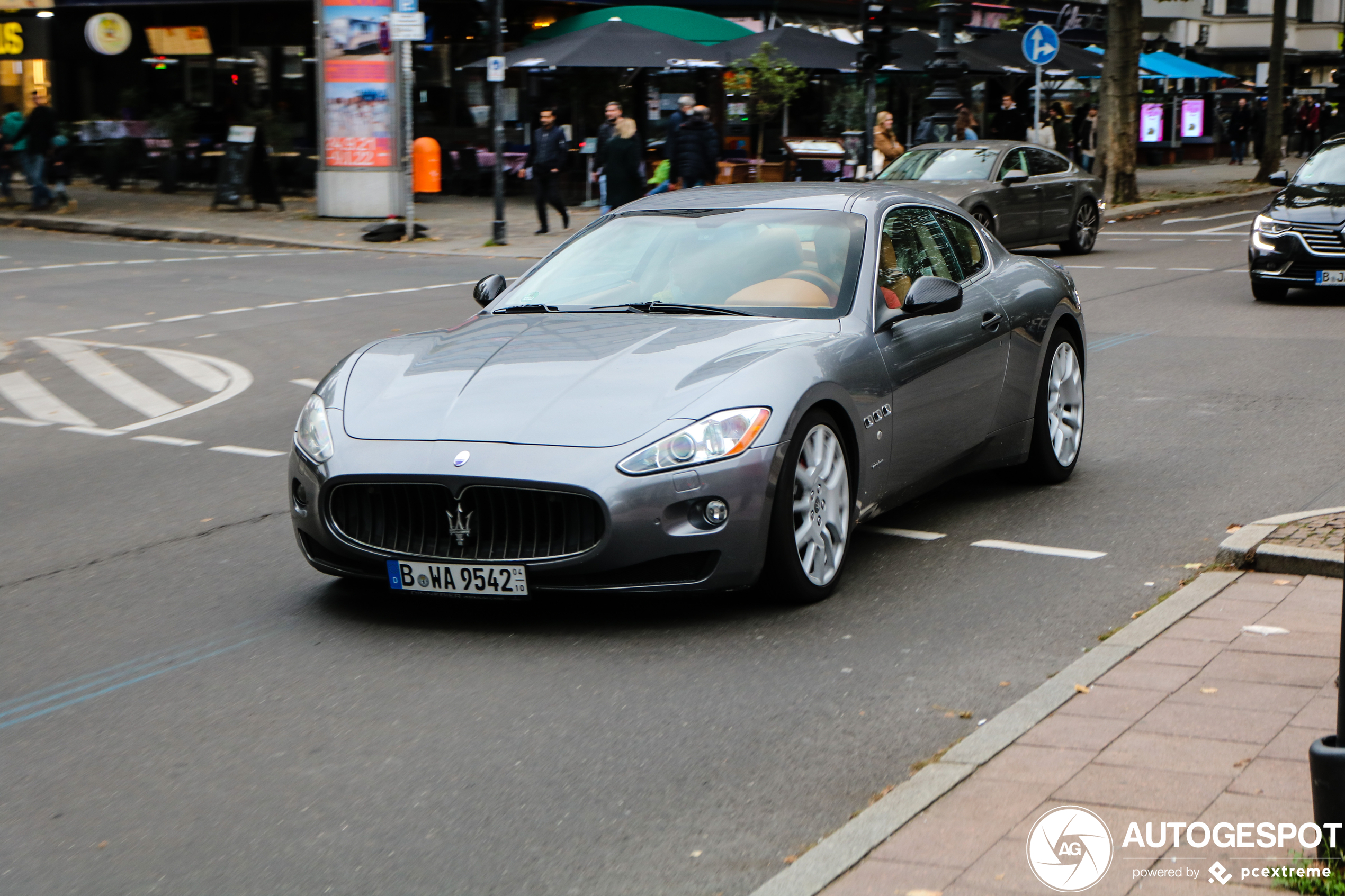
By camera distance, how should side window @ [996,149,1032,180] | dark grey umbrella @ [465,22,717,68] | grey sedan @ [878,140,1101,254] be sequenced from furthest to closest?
dark grey umbrella @ [465,22,717,68] → side window @ [996,149,1032,180] → grey sedan @ [878,140,1101,254]

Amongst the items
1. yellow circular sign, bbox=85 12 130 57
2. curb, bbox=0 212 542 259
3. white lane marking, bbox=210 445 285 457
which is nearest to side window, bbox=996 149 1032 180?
curb, bbox=0 212 542 259

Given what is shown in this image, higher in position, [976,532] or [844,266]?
[844,266]

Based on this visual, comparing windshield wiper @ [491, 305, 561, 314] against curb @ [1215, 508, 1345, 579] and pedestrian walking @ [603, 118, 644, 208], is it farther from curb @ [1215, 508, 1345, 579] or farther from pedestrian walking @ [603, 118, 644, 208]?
pedestrian walking @ [603, 118, 644, 208]

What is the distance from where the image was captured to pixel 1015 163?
70.3 feet

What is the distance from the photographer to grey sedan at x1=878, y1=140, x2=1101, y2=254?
20484 millimetres

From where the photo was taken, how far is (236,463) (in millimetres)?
8812

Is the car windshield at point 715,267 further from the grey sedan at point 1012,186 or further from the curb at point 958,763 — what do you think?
the grey sedan at point 1012,186

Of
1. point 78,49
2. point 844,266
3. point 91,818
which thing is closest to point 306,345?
point 844,266

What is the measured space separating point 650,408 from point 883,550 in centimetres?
162

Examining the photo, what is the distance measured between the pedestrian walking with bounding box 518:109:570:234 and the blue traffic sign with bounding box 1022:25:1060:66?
350 inches

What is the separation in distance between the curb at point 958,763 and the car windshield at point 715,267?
1733 millimetres

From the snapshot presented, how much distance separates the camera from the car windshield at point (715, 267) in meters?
6.49

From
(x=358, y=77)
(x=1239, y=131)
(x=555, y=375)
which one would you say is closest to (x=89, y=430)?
(x=555, y=375)

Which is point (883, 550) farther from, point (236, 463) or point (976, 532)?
point (236, 463)
